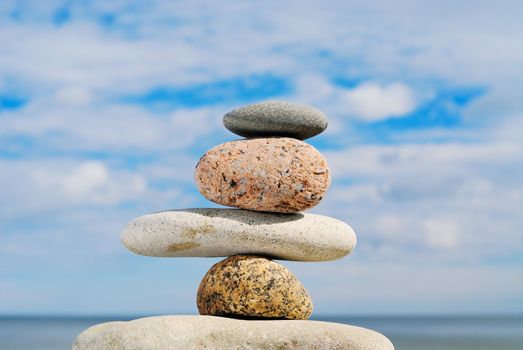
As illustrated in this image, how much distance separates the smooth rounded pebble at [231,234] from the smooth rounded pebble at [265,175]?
8.1 inches

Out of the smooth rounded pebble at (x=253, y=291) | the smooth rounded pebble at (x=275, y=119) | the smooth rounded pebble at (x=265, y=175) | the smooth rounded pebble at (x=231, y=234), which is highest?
the smooth rounded pebble at (x=275, y=119)

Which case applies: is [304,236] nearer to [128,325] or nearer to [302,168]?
[302,168]

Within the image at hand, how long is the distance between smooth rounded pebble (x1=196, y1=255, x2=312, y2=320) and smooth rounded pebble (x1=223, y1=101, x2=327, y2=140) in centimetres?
178

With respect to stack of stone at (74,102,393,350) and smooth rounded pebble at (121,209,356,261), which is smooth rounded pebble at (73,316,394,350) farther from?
smooth rounded pebble at (121,209,356,261)

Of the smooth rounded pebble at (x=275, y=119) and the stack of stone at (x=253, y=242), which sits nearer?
the stack of stone at (x=253, y=242)

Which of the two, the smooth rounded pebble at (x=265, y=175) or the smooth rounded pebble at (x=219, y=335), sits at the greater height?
the smooth rounded pebble at (x=265, y=175)

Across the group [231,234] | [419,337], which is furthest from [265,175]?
[419,337]

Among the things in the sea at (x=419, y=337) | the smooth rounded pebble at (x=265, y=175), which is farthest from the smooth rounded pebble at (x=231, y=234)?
the sea at (x=419, y=337)

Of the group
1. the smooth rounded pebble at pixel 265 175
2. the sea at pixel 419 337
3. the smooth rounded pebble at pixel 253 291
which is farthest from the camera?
the sea at pixel 419 337

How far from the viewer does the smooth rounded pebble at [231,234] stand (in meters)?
9.89

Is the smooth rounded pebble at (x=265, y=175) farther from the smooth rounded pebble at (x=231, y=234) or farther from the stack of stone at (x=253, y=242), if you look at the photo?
the smooth rounded pebble at (x=231, y=234)

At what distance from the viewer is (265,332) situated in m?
9.23

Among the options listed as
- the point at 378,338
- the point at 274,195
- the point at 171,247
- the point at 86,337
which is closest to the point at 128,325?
the point at 86,337

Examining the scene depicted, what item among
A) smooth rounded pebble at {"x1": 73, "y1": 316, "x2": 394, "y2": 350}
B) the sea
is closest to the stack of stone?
smooth rounded pebble at {"x1": 73, "y1": 316, "x2": 394, "y2": 350}
